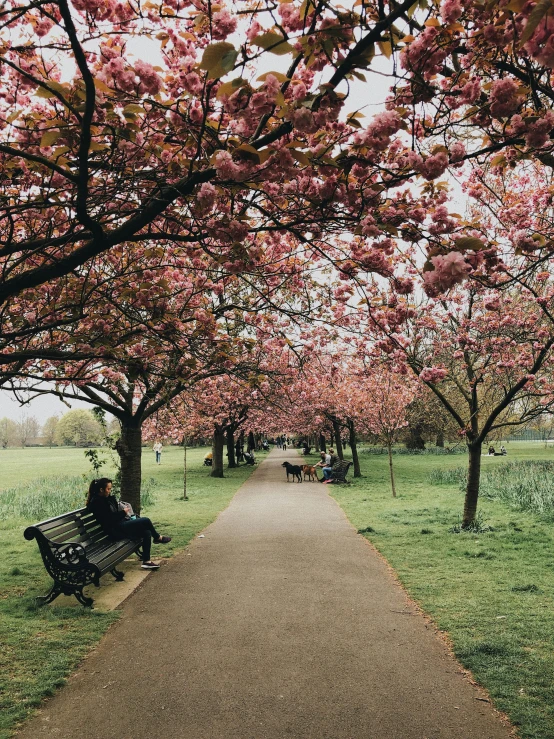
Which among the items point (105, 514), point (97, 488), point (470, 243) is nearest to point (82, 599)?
point (105, 514)

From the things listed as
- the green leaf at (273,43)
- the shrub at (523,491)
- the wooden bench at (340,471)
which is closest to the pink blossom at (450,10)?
the green leaf at (273,43)

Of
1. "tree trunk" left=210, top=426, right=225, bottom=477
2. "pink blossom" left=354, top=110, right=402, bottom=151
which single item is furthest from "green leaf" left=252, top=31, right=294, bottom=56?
"tree trunk" left=210, top=426, right=225, bottom=477

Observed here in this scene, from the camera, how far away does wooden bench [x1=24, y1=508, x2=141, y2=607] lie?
17.9 feet

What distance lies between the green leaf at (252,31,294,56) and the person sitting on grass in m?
6.11

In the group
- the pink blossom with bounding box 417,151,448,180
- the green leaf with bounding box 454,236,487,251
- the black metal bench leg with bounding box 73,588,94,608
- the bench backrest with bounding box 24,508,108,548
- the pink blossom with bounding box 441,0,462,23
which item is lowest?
the black metal bench leg with bounding box 73,588,94,608

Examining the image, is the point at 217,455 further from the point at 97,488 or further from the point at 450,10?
the point at 450,10

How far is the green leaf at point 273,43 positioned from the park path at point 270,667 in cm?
373

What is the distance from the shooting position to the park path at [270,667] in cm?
318

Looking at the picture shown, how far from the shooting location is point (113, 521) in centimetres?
709

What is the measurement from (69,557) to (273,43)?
208 inches

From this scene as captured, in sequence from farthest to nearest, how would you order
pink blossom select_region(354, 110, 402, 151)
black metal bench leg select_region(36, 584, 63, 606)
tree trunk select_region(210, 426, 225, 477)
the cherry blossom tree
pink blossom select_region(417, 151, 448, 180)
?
tree trunk select_region(210, 426, 225, 477), the cherry blossom tree, black metal bench leg select_region(36, 584, 63, 606), pink blossom select_region(417, 151, 448, 180), pink blossom select_region(354, 110, 402, 151)

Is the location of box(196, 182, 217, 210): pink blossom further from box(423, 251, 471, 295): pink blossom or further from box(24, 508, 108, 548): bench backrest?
box(24, 508, 108, 548): bench backrest

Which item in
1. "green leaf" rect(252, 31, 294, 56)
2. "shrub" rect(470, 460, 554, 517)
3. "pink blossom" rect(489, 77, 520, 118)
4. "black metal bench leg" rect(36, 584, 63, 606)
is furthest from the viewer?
"shrub" rect(470, 460, 554, 517)

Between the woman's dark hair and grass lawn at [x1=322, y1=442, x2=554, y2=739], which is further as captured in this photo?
the woman's dark hair
